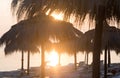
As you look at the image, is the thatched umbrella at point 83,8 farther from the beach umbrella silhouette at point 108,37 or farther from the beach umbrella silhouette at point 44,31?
the beach umbrella silhouette at point 108,37

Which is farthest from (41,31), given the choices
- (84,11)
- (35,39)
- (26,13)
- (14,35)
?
(84,11)

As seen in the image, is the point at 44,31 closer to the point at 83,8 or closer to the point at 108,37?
the point at 108,37

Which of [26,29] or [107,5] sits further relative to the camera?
[26,29]

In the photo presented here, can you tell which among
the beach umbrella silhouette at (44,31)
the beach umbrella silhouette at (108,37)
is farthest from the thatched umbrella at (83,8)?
the beach umbrella silhouette at (108,37)

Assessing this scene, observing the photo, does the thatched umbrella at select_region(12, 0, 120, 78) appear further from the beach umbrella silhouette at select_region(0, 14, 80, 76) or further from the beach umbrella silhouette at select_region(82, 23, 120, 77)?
the beach umbrella silhouette at select_region(82, 23, 120, 77)

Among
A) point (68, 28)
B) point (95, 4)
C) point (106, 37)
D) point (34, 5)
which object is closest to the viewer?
point (95, 4)

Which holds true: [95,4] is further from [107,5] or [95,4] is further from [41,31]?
[41,31]

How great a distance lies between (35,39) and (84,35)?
7422mm

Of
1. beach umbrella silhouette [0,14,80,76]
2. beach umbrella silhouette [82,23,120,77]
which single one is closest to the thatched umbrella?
beach umbrella silhouette [0,14,80,76]

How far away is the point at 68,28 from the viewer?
664 inches

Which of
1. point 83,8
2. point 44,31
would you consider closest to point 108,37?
point 44,31

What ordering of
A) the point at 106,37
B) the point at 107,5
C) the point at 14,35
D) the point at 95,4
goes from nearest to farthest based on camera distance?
the point at 95,4, the point at 107,5, the point at 14,35, the point at 106,37

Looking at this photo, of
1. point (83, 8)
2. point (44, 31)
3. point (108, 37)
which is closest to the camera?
point (83, 8)

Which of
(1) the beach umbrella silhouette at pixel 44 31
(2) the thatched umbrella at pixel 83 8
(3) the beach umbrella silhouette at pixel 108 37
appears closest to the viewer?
(2) the thatched umbrella at pixel 83 8
